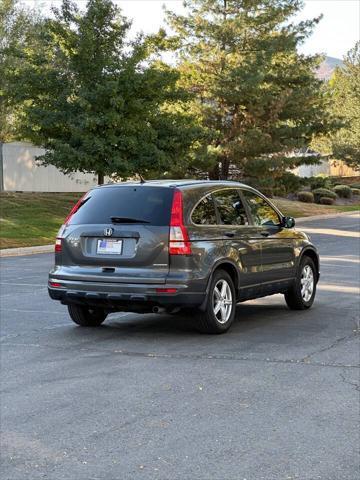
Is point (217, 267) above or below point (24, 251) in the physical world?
Result: above

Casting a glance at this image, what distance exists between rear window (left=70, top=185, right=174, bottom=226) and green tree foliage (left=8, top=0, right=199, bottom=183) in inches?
742

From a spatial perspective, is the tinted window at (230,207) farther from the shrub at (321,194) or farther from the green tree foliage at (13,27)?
the shrub at (321,194)

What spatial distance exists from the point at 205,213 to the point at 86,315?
1955 mm

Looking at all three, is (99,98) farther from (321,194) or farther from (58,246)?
(321,194)

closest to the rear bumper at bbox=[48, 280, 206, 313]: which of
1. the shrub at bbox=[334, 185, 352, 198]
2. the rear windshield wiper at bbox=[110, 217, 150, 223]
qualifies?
the rear windshield wiper at bbox=[110, 217, 150, 223]

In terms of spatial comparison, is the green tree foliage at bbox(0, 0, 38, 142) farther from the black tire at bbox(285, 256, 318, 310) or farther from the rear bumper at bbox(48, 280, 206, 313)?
the rear bumper at bbox(48, 280, 206, 313)

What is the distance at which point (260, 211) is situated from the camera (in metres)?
10.3

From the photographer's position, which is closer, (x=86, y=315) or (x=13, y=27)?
(x=86, y=315)

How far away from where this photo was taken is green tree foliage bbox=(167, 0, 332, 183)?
36.7 meters

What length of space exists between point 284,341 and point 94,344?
2070 millimetres

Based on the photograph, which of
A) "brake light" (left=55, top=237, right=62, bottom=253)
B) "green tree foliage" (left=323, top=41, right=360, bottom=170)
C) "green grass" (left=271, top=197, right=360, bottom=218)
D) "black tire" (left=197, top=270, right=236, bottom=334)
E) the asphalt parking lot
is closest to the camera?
the asphalt parking lot

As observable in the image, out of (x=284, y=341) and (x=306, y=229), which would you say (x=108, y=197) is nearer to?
(x=284, y=341)

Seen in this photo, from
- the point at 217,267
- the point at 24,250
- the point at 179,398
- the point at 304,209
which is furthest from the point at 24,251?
the point at 304,209

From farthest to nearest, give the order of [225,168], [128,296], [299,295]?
[225,168]
[299,295]
[128,296]
